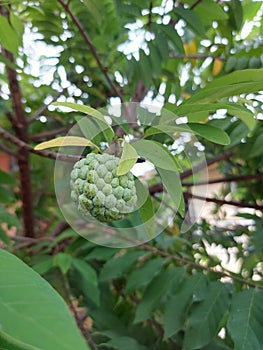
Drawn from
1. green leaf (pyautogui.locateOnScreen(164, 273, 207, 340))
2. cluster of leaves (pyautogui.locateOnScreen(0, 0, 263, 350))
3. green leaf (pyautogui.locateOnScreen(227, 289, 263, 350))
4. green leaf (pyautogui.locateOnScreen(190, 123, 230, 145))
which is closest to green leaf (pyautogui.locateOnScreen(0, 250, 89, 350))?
cluster of leaves (pyautogui.locateOnScreen(0, 0, 263, 350))

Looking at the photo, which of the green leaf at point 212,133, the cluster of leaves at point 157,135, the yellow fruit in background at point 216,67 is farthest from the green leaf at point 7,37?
the yellow fruit in background at point 216,67

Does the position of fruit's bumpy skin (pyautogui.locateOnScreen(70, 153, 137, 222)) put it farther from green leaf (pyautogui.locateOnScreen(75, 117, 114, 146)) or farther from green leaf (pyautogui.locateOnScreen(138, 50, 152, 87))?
green leaf (pyautogui.locateOnScreen(138, 50, 152, 87))

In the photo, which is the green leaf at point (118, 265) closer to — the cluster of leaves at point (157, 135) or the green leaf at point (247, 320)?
the cluster of leaves at point (157, 135)

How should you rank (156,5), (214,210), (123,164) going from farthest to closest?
(214,210), (156,5), (123,164)

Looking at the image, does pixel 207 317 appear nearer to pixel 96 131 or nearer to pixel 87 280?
pixel 87 280

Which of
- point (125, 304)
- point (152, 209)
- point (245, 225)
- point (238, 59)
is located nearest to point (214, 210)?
point (245, 225)

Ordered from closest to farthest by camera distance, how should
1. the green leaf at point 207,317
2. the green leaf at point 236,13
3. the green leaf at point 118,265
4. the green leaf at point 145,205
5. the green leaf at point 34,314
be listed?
the green leaf at point 34,314, the green leaf at point 145,205, the green leaf at point 207,317, the green leaf at point 236,13, the green leaf at point 118,265

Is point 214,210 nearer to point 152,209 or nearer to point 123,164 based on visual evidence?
point 152,209

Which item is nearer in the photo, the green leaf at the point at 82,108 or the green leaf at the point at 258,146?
the green leaf at the point at 82,108
